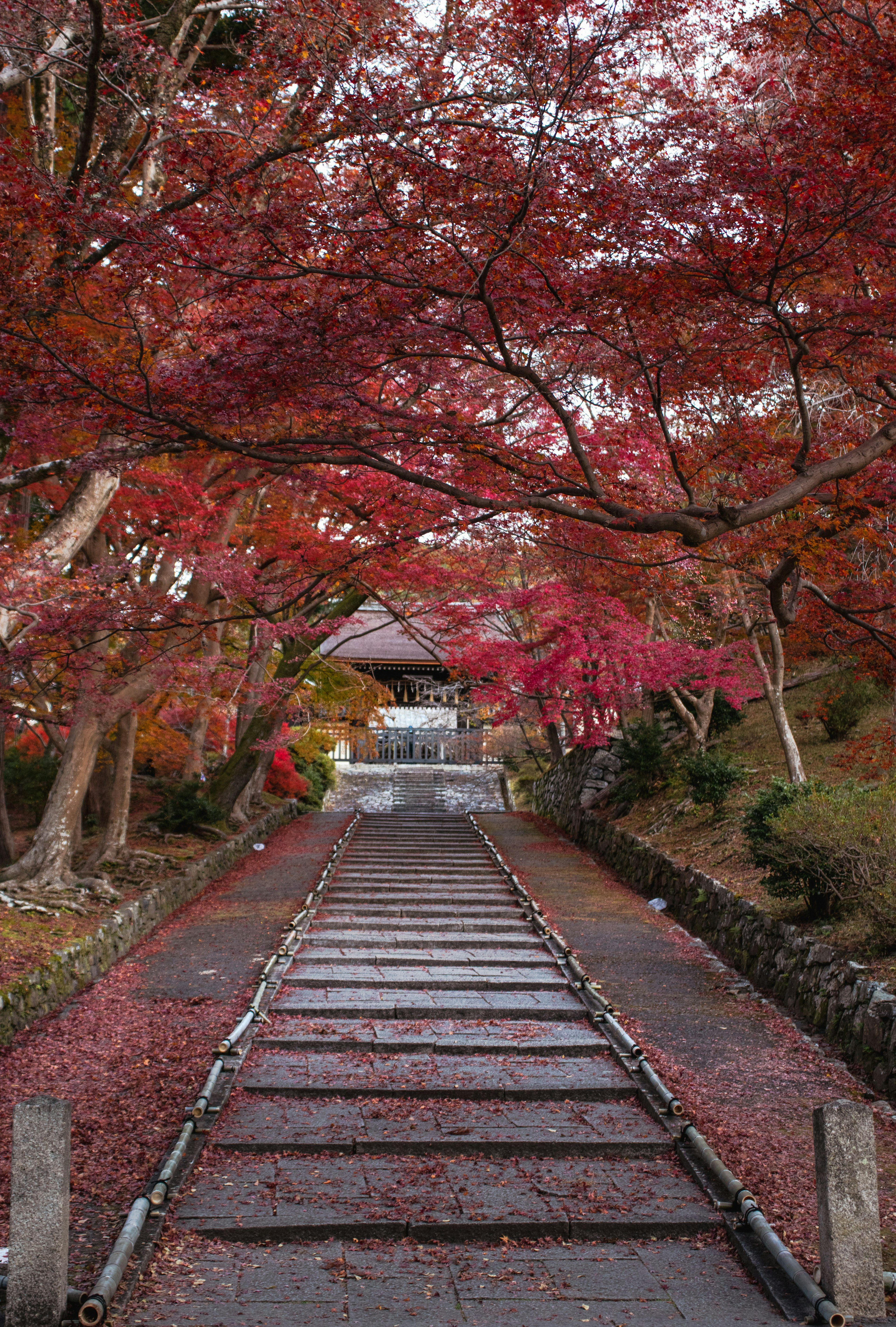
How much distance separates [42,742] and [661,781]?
10.9 meters

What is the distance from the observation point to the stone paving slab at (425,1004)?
7.75m

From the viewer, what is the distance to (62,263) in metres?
7.82

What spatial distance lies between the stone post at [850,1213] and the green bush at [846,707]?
419 inches

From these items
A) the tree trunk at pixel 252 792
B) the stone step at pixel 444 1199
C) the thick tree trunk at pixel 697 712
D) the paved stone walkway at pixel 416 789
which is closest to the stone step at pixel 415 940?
the stone step at pixel 444 1199

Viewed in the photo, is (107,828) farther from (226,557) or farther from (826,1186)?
(826,1186)

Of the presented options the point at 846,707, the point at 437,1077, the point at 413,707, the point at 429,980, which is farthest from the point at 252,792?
the point at 437,1077

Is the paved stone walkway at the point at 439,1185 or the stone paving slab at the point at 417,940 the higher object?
the paved stone walkway at the point at 439,1185

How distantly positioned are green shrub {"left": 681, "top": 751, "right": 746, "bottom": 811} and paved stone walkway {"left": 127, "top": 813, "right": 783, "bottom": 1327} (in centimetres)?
543

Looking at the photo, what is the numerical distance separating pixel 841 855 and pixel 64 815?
7811 millimetres

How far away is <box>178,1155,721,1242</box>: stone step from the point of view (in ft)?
14.5

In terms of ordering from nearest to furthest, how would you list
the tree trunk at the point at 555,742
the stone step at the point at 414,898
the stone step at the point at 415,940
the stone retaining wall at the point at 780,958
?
the stone retaining wall at the point at 780,958
the stone step at the point at 415,940
the stone step at the point at 414,898
the tree trunk at the point at 555,742

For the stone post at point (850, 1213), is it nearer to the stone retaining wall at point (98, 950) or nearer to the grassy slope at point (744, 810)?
the grassy slope at point (744, 810)

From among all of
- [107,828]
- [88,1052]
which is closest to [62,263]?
[88,1052]

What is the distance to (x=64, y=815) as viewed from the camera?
10594 millimetres
